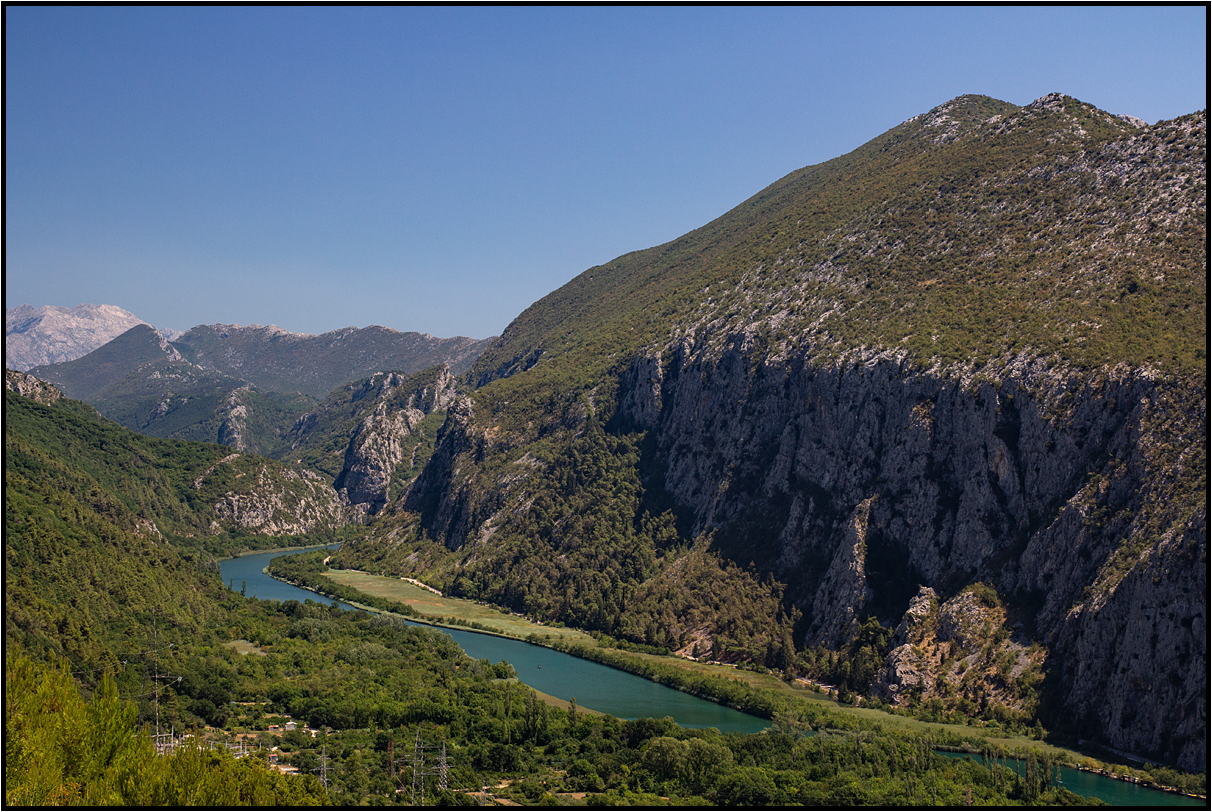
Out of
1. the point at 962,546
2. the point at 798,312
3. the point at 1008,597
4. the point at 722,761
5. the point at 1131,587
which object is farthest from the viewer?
the point at 798,312

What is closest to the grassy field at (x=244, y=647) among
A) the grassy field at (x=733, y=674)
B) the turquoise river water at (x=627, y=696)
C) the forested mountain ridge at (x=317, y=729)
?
the forested mountain ridge at (x=317, y=729)

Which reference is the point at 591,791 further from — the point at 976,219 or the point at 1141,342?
the point at 976,219

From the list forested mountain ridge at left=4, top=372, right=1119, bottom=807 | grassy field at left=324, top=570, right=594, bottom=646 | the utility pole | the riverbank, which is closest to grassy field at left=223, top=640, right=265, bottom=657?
forested mountain ridge at left=4, top=372, right=1119, bottom=807

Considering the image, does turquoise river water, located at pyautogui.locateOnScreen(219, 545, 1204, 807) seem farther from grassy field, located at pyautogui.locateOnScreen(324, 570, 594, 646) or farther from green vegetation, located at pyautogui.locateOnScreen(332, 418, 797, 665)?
green vegetation, located at pyautogui.locateOnScreen(332, 418, 797, 665)

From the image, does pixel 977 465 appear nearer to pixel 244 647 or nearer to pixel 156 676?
pixel 156 676

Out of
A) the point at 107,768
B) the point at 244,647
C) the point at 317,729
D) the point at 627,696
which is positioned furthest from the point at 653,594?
the point at 107,768

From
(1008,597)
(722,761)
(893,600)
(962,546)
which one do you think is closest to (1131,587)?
(1008,597)

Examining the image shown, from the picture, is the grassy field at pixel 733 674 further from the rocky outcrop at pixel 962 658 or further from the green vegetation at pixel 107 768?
the green vegetation at pixel 107 768
